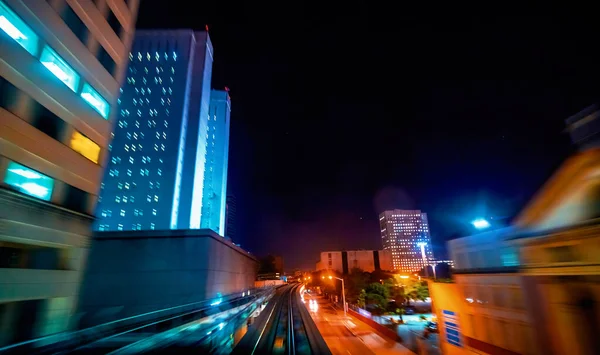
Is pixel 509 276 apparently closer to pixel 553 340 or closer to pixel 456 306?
pixel 553 340

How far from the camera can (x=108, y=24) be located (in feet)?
73.6

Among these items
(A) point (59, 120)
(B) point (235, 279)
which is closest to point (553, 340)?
(A) point (59, 120)

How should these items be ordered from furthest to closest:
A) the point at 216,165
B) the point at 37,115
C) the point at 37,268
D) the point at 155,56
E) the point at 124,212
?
1. the point at 216,165
2. the point at 155,56
3. the point at 124,212
4. the point at 37,115
5. the point at 37,268

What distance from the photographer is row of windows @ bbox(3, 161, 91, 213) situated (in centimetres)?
1445

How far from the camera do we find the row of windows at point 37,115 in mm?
14514

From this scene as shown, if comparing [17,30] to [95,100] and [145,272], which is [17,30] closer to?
[95,100]

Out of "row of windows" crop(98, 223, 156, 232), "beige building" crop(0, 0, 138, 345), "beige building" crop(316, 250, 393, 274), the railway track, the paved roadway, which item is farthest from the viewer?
"beige building" crop(316, 250, 393, 274)

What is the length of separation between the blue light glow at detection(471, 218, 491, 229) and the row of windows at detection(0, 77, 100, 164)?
22363mm

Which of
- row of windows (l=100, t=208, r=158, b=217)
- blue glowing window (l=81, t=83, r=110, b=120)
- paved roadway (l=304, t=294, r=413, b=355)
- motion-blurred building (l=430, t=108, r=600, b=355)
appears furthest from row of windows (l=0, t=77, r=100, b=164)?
row of windows (l=100, t=208, r=158, b=217)

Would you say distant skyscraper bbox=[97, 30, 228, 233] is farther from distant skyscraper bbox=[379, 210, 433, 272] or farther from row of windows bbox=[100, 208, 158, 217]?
distant skyscraper bbox=[379, 210, 433, 272]

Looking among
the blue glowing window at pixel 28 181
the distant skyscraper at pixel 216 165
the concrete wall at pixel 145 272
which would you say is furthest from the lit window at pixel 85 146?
the distant skyscraper at pixel 216 165

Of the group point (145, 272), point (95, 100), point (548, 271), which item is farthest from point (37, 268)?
point (548, 271)

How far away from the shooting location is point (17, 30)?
50.0 ft

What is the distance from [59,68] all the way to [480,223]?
24.6m
